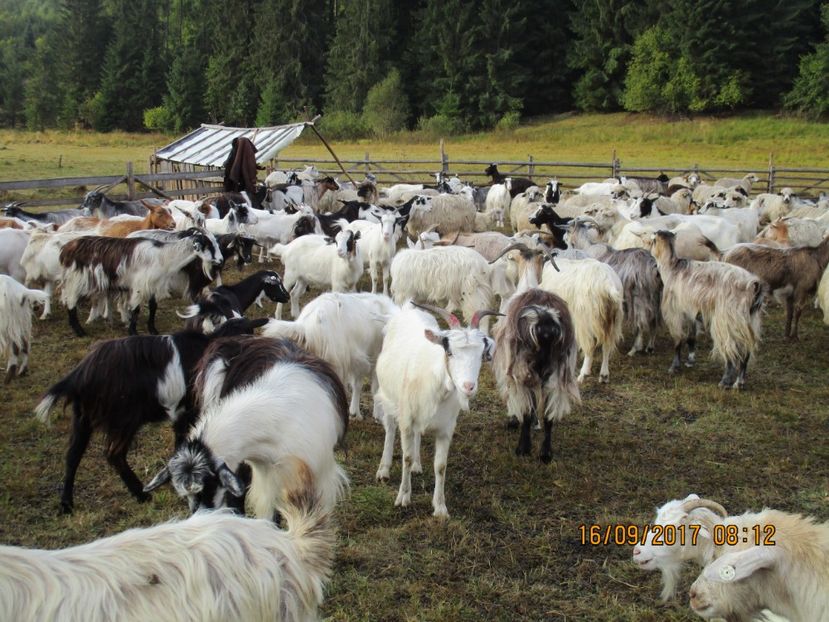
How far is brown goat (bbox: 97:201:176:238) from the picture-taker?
11.4 m

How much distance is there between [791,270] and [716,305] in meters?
2.44

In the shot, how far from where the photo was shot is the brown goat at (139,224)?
11.4 m

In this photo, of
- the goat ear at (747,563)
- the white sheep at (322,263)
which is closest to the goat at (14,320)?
the white sheep at (322,263)

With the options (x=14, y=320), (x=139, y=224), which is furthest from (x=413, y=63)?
(x=14, y=320)

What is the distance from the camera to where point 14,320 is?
24.0ft

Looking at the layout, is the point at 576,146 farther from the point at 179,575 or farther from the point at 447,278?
the point at 179,575

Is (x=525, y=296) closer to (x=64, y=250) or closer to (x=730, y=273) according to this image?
(x=730, y=273)

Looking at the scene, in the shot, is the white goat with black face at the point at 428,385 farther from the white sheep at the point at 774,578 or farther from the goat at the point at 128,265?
the goat at the point at 128,265

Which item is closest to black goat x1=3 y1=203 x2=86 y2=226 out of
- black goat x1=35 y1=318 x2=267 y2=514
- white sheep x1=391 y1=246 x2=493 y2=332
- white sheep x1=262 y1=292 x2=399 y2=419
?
white sheep x1=391 y1=246 x2=493 y2=332

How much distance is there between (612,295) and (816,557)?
4834 mm

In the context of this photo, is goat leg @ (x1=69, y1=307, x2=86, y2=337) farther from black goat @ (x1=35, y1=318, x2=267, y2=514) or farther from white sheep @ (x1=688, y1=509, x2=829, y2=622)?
white sheep @ (x1=688, y1=509, x2=829, y2=622)

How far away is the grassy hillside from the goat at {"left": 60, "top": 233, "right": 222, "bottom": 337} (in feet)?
72.9

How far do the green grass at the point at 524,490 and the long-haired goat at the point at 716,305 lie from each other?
1.21 feet

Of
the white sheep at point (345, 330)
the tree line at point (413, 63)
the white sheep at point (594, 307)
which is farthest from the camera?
the tree line at point (413, 63)
